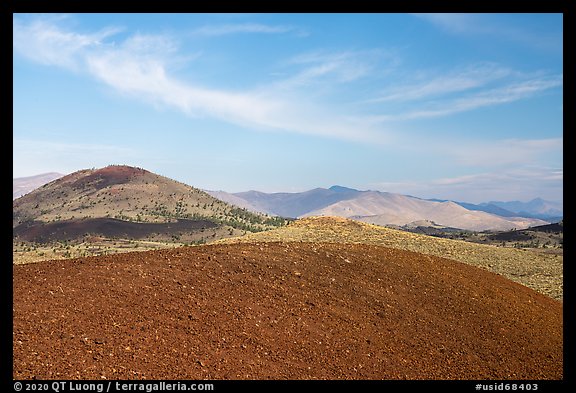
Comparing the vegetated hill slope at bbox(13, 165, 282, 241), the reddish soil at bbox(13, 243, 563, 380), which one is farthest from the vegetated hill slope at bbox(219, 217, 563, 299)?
the vegetated hill slope at bbox(13, 165, 282, 241)

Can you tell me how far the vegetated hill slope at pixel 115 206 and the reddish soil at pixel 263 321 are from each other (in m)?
42.8

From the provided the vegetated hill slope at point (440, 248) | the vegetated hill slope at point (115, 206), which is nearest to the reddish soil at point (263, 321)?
the vegetated hill slope at point (440, 248)

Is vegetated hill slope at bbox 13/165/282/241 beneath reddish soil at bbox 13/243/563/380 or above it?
above

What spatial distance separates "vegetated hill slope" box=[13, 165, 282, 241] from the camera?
2264 inches

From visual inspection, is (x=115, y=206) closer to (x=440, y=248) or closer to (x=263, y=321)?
(x=440, y=248)

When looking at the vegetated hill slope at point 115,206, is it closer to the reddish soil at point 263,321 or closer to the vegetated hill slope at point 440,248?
the vegetated hill slope at point 440,248

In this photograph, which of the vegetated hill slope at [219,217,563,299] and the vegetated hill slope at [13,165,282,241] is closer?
the vegetated hill slope at [219,217,563,299]

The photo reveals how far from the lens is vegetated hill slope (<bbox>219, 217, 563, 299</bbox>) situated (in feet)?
69.2

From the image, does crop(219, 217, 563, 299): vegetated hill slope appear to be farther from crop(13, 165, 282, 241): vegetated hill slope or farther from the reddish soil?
crop(13, 165, 282, 241): vegetated hill slope

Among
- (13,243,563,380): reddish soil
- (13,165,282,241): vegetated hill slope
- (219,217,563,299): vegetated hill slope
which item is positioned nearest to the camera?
(13,243,563,380): reddish soil

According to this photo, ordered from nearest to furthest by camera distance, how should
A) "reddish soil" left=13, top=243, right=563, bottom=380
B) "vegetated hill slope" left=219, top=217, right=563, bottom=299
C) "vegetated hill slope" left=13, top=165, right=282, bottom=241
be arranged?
"reddish soil" left=13, top=243, right=563, bottom=380
"vegetated hill slope" left=219, top=217, right=563, bottom=299
"vegetated hill slope" left=13, top=165, right=282, bottom=241

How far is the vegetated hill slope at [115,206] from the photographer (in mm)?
57500

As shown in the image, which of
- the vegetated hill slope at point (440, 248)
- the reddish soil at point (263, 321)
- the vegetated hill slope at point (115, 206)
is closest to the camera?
the reddish soil at point (263, 321)

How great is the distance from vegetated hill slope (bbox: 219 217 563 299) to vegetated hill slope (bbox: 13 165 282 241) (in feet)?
87.4
